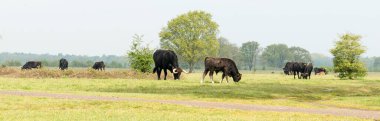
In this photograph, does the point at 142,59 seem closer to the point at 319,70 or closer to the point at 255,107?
the point at 255,107

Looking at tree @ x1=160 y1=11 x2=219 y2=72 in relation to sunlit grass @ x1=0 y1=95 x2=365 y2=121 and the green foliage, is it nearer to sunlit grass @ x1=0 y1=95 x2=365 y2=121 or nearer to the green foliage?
the green foliage

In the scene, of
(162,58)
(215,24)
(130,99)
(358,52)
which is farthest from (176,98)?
(215,24)

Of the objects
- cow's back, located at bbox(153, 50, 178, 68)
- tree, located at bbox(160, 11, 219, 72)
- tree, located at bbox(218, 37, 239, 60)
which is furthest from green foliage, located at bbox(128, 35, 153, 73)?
tree, located at bbox(218, 37, 239, 60)

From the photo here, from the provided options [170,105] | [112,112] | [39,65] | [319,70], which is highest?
[319,70]

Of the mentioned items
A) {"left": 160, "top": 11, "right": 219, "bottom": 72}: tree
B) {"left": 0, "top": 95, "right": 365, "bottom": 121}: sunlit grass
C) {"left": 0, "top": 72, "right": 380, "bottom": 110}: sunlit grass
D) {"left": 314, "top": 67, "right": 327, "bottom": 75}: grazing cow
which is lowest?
{"left": 0, "top": 95, "right": 365, "bottom": 121}: sunlit grass

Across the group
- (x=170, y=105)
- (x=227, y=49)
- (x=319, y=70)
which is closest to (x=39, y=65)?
(x=170, y=105)

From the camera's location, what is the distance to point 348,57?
71188mm

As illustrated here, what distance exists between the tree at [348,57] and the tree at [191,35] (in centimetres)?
3552

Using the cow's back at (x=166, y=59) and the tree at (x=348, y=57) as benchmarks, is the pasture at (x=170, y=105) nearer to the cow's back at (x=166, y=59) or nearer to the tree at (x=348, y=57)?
the cow's back at (x=166, y=59)

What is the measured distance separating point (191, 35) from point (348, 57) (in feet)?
131

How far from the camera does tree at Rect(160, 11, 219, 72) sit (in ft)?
336

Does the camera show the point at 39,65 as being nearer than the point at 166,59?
No

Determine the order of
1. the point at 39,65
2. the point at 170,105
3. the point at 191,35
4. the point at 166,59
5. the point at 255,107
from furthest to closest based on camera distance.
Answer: the point at 191,35 → the point at 39,65 → the point at 166,59 → the point at 255,107 → the point at 170,105

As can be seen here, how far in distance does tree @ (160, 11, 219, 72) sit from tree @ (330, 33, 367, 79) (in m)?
35.5
